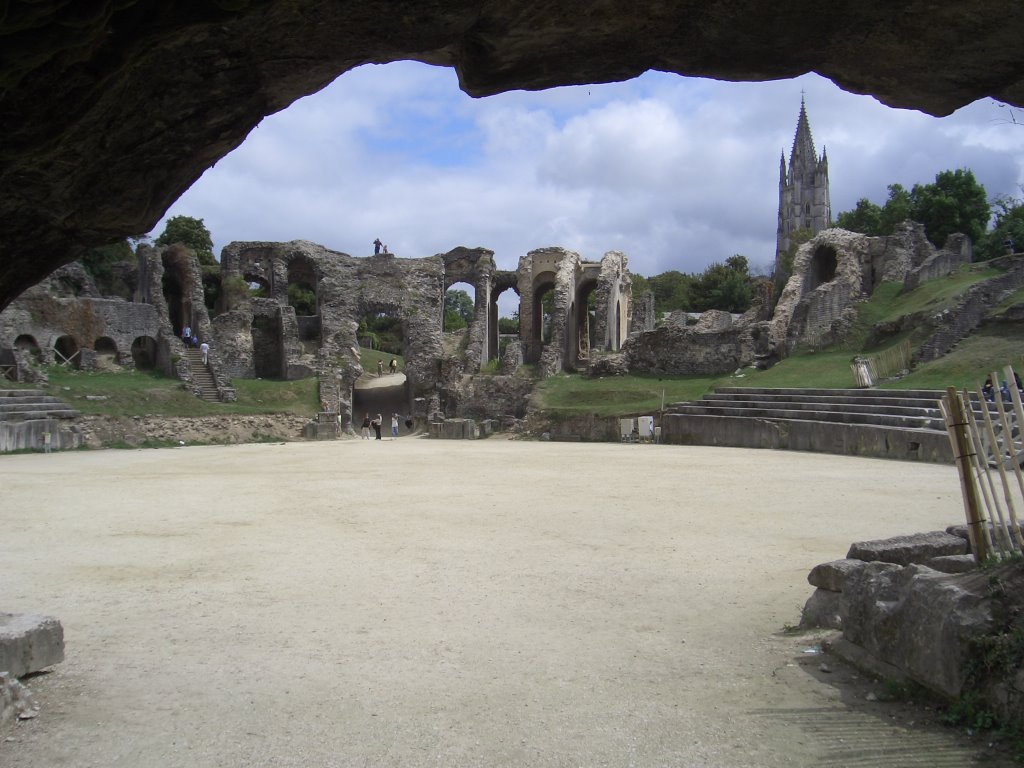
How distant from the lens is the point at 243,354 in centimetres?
4028

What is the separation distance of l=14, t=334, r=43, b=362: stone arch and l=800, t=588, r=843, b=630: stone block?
3663 centimetres

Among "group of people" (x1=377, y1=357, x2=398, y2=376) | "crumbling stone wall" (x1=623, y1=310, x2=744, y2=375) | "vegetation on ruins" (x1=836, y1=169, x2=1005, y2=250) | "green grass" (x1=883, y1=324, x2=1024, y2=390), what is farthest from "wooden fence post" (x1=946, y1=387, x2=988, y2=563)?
"vegetation on ruins" (x1=836, y1=169, x2=1005, y2=250)

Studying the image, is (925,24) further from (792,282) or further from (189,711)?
(792,282)

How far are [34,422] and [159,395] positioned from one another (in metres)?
6.88

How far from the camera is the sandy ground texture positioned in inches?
180

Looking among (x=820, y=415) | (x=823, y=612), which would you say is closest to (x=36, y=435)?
(x=820, y=415)

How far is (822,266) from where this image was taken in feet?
132

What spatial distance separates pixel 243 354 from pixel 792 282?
2525 cm

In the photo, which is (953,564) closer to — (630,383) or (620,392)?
(620,392)

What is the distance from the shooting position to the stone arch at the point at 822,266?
39.2 metres

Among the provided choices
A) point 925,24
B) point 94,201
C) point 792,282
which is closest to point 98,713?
point 94,201

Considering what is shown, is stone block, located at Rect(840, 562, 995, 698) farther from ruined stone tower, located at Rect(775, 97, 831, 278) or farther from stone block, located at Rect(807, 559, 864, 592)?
ruined stone tower, located at Rect(775, 97, 831, 278)

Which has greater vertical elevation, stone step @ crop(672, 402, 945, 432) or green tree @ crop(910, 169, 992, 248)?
green tree @ crop(910, 169, 992, 248)

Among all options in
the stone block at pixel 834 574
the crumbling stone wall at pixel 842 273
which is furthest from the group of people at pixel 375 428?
the stone block at pixel 834 574
